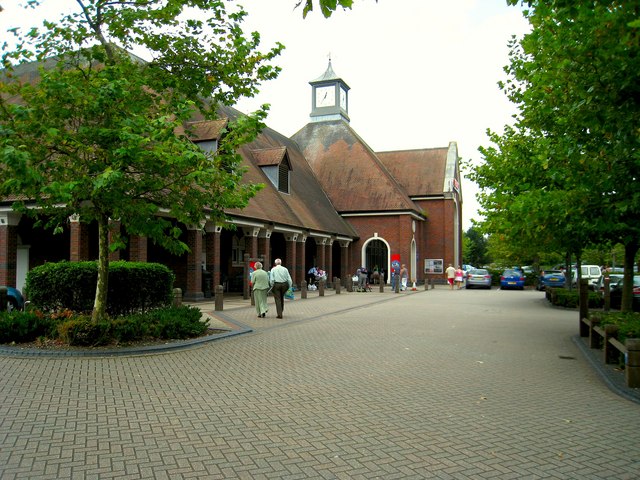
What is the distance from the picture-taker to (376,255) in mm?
39969

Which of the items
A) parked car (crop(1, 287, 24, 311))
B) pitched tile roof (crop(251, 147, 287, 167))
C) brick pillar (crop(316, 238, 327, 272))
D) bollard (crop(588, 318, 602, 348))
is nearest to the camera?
bollard (crop(588, 318, 602, 348))

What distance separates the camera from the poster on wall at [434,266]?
4272 centimetres

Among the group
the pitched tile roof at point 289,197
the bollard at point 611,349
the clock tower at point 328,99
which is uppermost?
the clock tower at point 328,99

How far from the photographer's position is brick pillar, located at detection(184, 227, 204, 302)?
2062 centimetres

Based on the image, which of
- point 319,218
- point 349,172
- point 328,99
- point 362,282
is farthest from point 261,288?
point 328,99

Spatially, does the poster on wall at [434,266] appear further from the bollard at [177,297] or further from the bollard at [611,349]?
the bollard at [611,349]


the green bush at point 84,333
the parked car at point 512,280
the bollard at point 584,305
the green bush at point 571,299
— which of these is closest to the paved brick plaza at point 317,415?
the green bush at point 84,333

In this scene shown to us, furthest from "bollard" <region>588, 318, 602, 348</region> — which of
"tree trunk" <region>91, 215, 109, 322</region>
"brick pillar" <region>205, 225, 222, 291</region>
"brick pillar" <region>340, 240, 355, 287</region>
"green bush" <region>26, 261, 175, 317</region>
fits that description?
"brick pillar" <region>340, 240, 355, 287</region>

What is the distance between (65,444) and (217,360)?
425 centimetres

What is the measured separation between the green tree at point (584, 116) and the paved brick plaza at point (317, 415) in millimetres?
2839

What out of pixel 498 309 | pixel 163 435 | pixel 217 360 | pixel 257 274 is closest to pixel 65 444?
pixel 163 435

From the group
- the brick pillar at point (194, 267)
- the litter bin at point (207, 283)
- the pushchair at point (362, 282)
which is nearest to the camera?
the brick pillar at point (194, 267)

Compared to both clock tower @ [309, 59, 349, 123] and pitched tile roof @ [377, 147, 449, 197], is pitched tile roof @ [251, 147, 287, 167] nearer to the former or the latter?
pitched tile roof @ [377, 147, 449, 197]

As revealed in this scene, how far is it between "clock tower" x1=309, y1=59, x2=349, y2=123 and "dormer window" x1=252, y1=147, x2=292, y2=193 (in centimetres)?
1737
